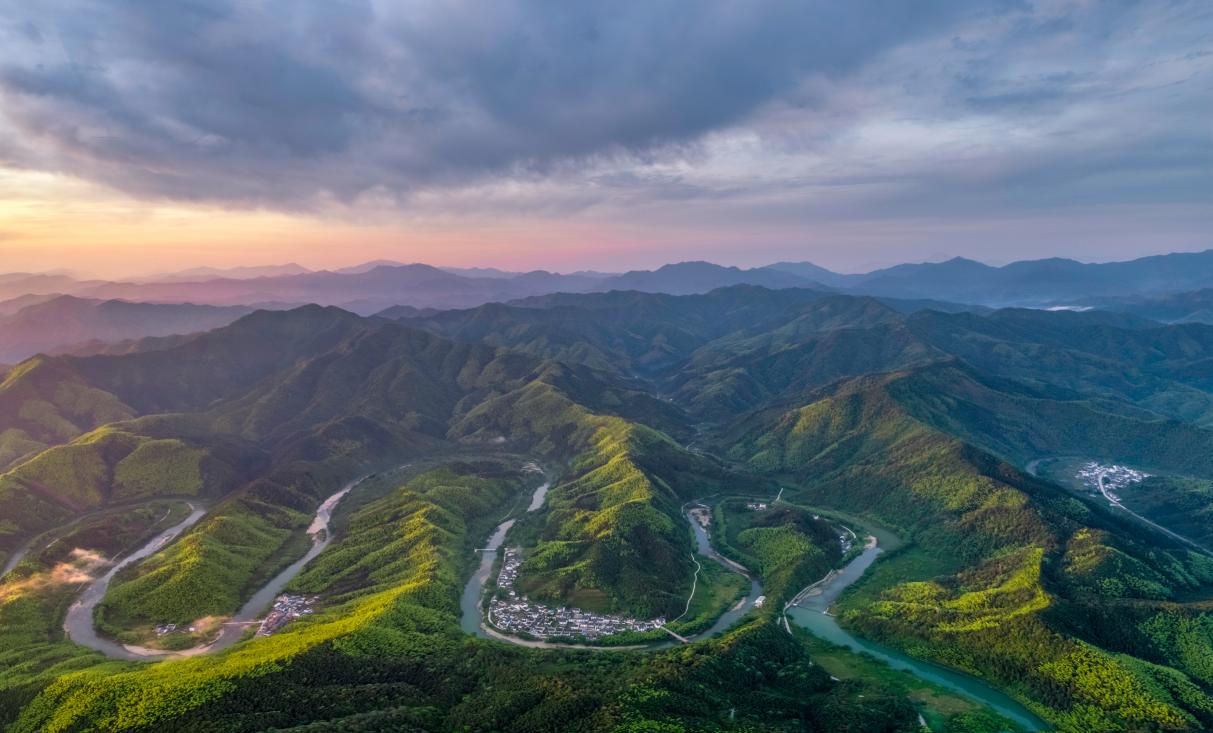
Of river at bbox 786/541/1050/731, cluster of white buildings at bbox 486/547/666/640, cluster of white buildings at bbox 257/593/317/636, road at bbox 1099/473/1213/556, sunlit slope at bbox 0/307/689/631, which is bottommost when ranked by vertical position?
road at bbox 1099/473/1213/556

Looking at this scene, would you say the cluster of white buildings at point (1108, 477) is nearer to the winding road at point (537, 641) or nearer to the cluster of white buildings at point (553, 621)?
the winding road at point (537, 641)

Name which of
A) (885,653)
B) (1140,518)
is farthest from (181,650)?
(1140,518)

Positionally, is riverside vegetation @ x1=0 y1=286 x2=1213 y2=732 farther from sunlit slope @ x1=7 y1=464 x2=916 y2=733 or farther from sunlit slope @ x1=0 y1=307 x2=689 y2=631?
sunlit slope @ x1=0 y1=307 x2=689 y2=631

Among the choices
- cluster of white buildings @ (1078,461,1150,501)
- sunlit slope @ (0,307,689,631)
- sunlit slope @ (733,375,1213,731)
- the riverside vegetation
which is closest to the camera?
the riverside vegetation

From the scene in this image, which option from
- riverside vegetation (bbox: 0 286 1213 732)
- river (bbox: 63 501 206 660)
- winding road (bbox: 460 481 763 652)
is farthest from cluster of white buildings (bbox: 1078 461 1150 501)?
river (bbox: 63 501 206 660)

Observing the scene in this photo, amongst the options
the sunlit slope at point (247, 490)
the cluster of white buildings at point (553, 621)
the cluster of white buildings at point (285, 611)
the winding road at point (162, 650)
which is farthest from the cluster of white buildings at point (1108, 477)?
the winding road at point (162, 650)

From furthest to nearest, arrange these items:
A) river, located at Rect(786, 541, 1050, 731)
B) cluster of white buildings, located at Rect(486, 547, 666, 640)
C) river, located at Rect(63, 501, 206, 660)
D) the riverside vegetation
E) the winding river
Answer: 1. cluster of white buildings, located at Rect(486, 547, 666, 640)
2. river, located at Rect(63, 501, 206, 660)
3. the winding river
4. river, located at Rect(786, 541, 1050, 731)
5. the riverside vegetation
